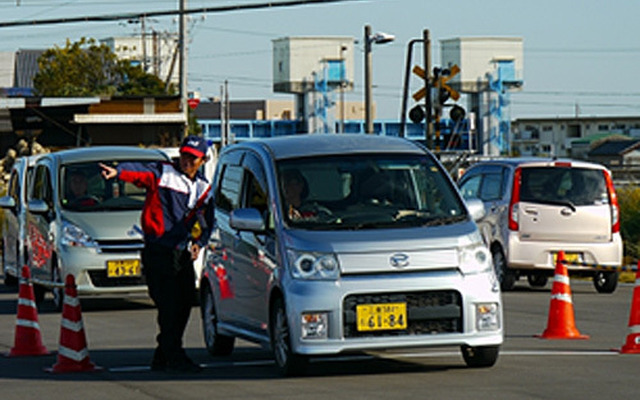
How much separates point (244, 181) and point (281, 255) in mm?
1687

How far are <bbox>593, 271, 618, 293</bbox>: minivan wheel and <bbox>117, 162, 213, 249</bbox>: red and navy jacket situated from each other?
33.5 ft

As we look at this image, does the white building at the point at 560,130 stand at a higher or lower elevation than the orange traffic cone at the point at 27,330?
lower

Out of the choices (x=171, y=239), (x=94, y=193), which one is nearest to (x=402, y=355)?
(x=171, y=239)

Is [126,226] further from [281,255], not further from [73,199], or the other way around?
[281,255]

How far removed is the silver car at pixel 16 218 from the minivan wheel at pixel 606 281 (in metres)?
7.99

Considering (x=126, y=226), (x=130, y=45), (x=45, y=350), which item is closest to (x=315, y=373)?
(x=45, y=350)

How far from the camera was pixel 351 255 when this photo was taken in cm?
1044

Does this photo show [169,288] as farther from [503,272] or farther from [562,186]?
[562,186]

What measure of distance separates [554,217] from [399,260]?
403 inches

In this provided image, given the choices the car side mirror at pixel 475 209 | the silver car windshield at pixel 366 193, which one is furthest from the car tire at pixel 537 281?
the silver car windshield at pixel 366 193

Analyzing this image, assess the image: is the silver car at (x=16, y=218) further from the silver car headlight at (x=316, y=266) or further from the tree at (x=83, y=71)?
the tree at (x=83, y=71)

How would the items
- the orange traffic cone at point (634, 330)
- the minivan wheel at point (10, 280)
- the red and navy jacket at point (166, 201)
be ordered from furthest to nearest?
the minivan wheel at point (10, 280), the orange traffic cone at point (634, 330), the red and navy jacket at point (166, 201)

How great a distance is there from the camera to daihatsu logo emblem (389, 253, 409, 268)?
10445mm

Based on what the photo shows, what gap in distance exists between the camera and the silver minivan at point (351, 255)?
1041cm
